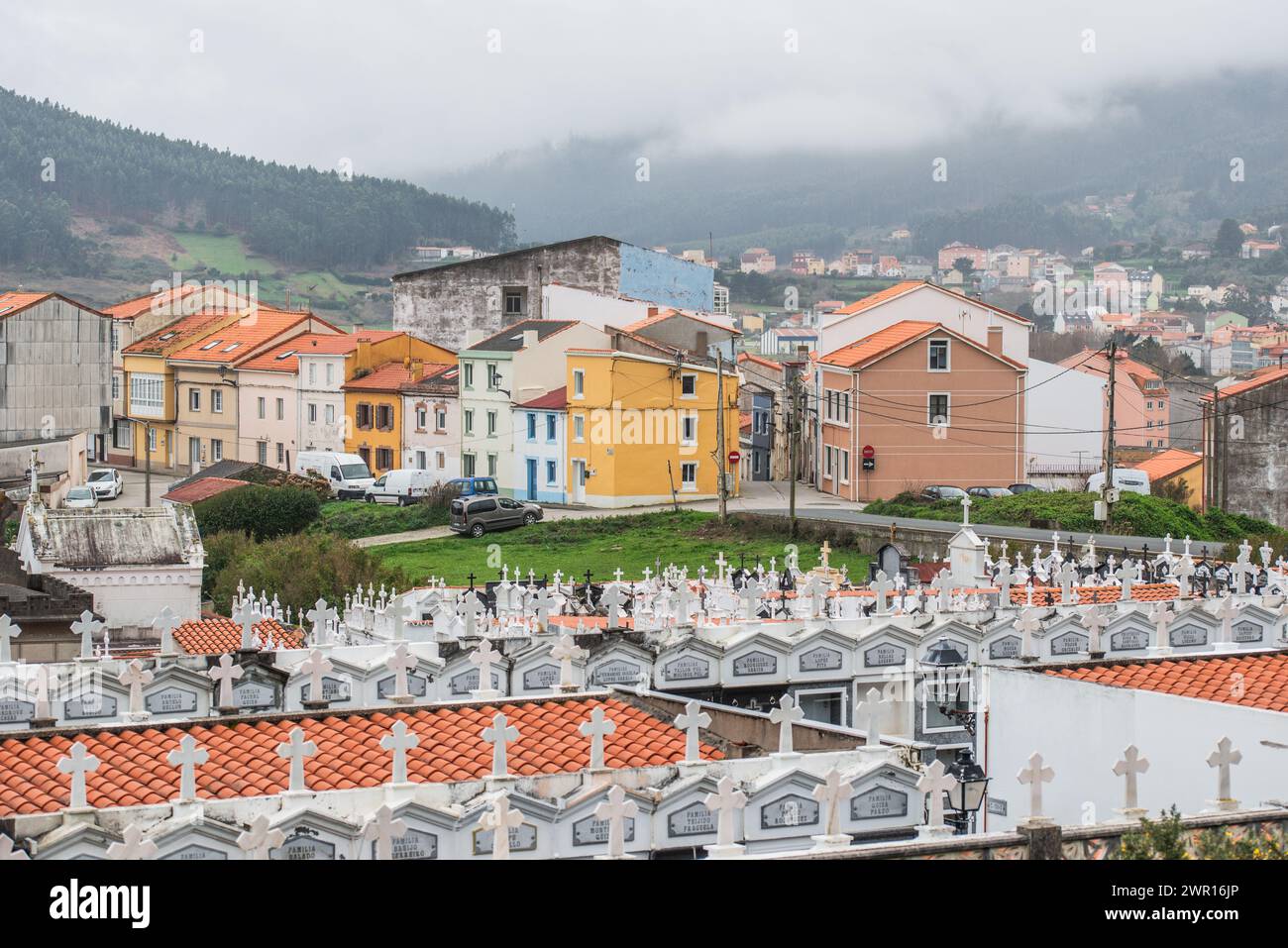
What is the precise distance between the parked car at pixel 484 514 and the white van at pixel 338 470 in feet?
35.0

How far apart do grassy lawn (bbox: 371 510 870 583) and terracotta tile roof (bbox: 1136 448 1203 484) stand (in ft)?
53.7

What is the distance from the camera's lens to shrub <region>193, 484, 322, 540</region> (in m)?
60.4

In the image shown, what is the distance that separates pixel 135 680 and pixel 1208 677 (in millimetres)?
10634

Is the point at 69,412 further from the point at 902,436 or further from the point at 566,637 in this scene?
the point at 566,637

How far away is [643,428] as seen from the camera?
64.8m

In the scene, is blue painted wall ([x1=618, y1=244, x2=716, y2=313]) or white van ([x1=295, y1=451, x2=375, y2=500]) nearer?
white van ([x1=295, y1=451, x2=375, y2=500])

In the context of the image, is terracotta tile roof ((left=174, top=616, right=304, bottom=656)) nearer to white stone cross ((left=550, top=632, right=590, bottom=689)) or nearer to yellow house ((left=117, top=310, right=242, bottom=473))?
white stone cross ((left=550, top=632, right=590, bottom=689))

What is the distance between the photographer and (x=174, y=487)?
237 feet

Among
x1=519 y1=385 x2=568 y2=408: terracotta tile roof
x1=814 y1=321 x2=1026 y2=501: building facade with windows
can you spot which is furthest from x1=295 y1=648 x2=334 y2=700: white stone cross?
x1=519 y1=385 x2=568 y2=408: terracotta tile roof

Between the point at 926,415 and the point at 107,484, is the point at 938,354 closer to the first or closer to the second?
the point at 926,415

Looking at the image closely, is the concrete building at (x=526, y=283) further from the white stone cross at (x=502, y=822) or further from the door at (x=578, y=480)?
the white stone cross at (x=502, y=822)

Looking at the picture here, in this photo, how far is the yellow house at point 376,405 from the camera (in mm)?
74938
